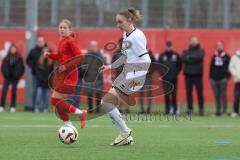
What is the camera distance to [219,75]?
21.0m

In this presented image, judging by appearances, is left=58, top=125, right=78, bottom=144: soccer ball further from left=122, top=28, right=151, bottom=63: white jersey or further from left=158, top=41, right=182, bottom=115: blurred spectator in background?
left=158, top=41, right=182, bottom=115: blurred spectator in background

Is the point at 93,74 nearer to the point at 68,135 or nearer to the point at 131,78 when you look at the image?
the point at 131,78

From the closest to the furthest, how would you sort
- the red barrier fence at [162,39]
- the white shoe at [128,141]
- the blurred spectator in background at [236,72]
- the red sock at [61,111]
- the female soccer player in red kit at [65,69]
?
the white shoe at [128,141]
the red sock at [61,111]
the female soccer player in red kit at [65,69]
the blurred spectator in background at [236,72]
the red barrier fence at [162,39]

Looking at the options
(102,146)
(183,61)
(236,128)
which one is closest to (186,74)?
(183,61)

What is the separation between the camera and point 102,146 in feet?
36.8

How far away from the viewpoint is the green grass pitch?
9.96m

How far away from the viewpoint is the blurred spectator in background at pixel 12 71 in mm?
21641

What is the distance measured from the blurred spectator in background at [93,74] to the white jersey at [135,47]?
9.65 meters

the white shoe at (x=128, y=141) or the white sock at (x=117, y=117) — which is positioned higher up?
the white sock at (x=117, y=117)

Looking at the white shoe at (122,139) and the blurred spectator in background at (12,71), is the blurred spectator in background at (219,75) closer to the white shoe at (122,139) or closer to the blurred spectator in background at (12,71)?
the blurred spectator in background at (12,71)

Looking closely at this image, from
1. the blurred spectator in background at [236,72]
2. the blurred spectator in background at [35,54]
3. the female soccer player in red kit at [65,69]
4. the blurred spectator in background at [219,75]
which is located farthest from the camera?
the blurred spectator in background at [35,54]

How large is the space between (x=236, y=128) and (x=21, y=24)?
11814 mm

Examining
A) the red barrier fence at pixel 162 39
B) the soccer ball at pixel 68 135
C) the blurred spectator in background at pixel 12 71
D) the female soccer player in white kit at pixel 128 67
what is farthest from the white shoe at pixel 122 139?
→ the red barrier fence at pixel 162 39

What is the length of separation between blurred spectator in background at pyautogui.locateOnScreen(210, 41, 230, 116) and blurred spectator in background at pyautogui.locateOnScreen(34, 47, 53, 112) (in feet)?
15.4
